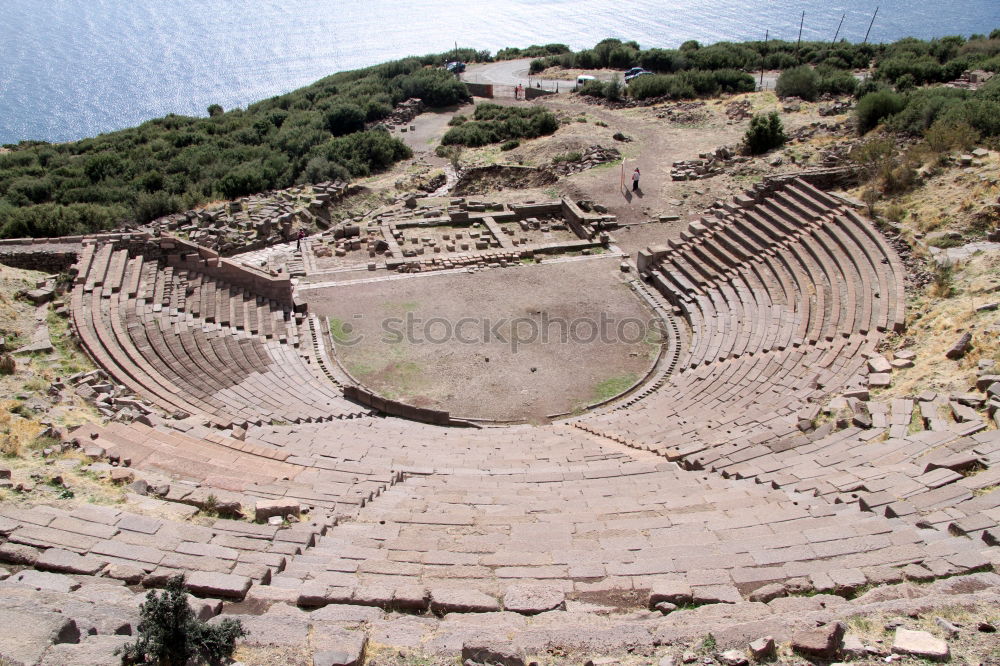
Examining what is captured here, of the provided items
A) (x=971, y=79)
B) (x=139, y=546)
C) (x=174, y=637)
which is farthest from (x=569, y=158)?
(x=174, y=637)

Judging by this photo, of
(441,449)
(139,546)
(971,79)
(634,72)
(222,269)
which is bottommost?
(441,449)

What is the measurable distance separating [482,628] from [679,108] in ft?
139

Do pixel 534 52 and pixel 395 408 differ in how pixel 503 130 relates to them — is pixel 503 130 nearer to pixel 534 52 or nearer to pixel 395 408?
pixel 395 408

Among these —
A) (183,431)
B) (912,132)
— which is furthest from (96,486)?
(912,132)

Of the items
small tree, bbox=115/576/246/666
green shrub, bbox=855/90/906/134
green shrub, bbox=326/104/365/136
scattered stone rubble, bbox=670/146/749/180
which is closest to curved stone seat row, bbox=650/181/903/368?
scattered stone rubble, bbox=670/146/749/180

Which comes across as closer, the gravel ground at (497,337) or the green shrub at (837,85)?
the gravel ground at (497,337)

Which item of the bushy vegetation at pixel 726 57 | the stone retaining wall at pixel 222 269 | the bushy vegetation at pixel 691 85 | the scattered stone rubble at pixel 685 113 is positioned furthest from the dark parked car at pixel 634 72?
the stone retaining wall at pixel 222 269

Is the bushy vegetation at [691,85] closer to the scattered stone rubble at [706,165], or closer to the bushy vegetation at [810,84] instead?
the bushy vegetation at [810,84]

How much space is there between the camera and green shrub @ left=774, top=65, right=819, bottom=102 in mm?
42375

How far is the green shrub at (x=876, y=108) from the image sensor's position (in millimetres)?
28281

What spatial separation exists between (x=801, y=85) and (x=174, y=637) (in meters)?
46.0

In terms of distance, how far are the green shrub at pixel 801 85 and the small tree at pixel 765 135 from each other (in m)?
12.7

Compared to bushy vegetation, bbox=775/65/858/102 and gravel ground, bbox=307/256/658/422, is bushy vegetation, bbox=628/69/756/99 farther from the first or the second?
gravel ground, bbox=307/256/658/422

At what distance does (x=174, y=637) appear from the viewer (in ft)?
19.3
